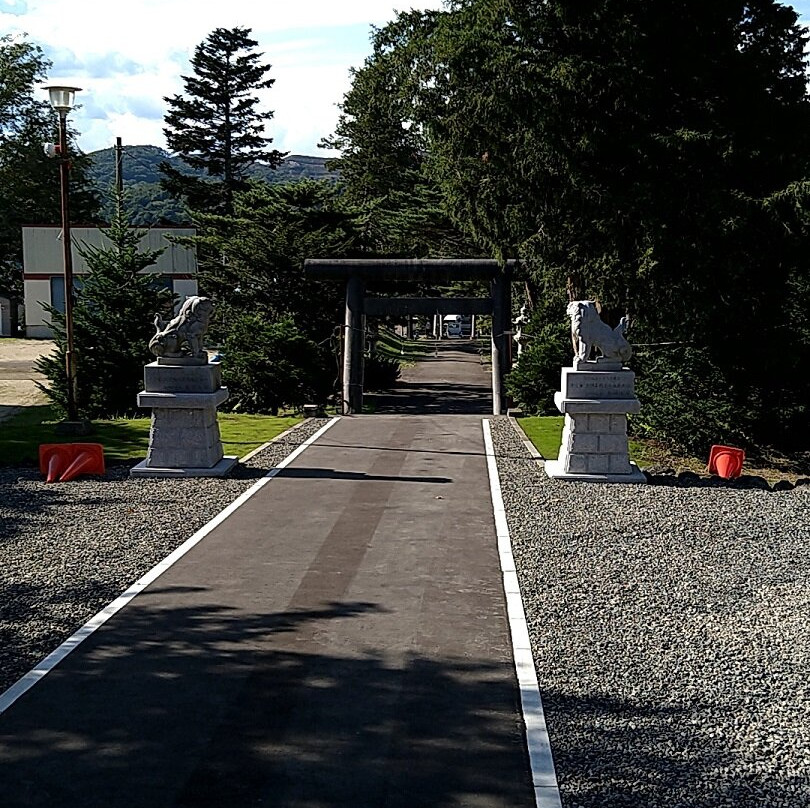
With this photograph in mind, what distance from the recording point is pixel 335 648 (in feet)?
26.0

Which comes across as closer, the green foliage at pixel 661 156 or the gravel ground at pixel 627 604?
the gravel ground at pixel 627 604

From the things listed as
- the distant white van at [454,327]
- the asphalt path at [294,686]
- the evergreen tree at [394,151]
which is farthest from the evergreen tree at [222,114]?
the asphalt path at [294,686]

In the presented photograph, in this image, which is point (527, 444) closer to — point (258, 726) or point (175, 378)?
point (175, 378)

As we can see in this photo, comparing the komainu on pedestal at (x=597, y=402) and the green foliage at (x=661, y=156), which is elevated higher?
the green foliage at (x=661, y=156)

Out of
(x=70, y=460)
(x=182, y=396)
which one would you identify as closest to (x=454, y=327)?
A: (x=182, y=396)

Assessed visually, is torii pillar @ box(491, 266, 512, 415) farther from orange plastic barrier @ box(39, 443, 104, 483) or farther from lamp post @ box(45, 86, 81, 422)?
orange plastic barrier @ box(39, 443, 104, 483)

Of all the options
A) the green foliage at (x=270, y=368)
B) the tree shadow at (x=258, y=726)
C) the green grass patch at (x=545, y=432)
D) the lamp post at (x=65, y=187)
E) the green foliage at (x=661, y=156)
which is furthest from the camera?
the green foliage at (x=270, y=368)

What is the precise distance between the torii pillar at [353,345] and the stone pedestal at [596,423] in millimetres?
12957

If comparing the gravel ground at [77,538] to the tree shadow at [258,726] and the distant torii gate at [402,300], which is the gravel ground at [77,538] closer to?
the tree shadow at [258,726]

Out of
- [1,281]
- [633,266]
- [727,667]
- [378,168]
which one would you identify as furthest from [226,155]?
[727,667]

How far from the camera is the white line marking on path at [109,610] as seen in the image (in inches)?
275

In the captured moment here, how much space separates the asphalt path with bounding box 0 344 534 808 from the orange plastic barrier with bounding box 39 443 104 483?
4112 mm

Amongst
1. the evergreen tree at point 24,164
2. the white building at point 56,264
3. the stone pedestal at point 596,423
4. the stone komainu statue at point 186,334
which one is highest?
the evergreen tree at point 24,164

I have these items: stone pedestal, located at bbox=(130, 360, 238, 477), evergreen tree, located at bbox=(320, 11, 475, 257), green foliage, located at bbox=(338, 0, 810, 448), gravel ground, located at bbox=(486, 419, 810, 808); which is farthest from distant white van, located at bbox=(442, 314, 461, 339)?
gravel ground, located at bbox=(486, 419, 810, 808)
